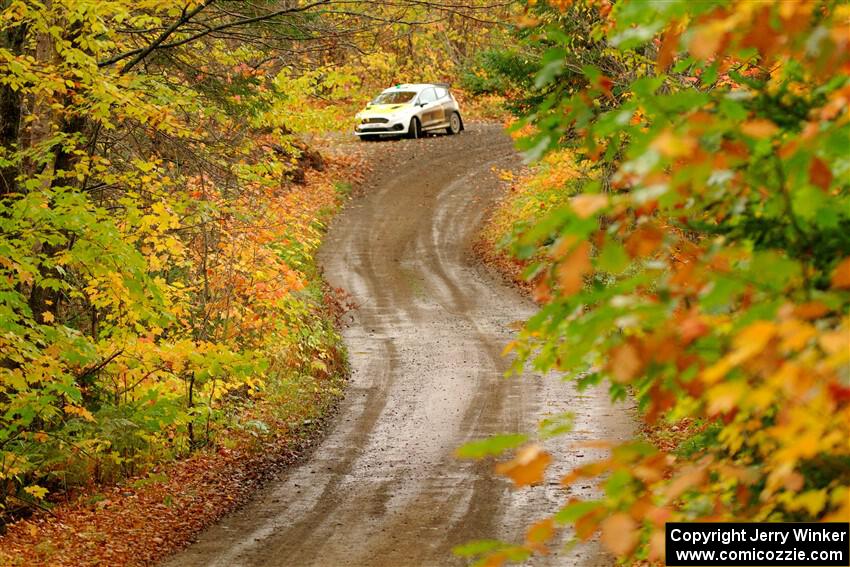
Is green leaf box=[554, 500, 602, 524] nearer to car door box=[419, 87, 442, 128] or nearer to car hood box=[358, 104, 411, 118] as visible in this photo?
car hood box=[358, 104, 411, 118]

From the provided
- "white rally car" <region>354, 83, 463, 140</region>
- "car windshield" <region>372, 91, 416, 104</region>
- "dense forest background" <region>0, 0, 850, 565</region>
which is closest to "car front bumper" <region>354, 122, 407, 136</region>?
"white rally car" <region>354, 83, 463, 140</region>

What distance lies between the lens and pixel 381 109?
35.0 meters

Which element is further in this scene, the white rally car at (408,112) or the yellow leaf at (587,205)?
the white rally car at (408,112)

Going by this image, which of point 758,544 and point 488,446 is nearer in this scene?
point 488,446

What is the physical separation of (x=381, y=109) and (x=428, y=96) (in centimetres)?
205

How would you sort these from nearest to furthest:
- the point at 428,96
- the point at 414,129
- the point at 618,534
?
1. the point at 618,534
2. the point at 414,129
3. the point at 428,96

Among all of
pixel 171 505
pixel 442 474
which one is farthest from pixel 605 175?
pixel 171 505

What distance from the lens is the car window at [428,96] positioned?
35594 mm

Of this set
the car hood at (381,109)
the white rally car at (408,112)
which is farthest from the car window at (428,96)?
the car hood at (381,109)

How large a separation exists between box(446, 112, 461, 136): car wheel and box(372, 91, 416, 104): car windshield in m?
2.25

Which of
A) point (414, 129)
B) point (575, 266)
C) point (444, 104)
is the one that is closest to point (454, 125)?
point (444, 104)

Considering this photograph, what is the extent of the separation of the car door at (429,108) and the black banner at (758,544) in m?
32.7

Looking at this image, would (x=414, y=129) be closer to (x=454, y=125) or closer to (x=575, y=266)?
(x=454, y=125)

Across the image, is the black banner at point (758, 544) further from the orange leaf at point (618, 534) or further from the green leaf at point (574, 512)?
the orange leaf at point (618, 534)
